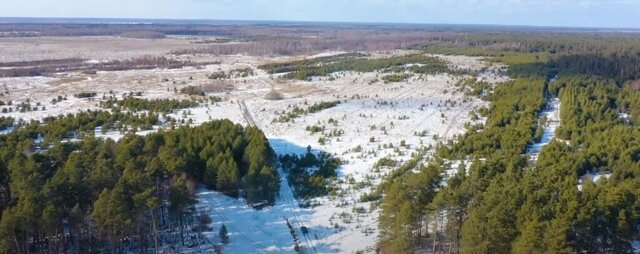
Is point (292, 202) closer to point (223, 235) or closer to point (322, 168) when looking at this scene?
point (322, 168)

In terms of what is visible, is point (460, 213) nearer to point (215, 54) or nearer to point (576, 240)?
point (576, 240)

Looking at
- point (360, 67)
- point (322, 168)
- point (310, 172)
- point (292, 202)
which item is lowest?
point (292, 202)

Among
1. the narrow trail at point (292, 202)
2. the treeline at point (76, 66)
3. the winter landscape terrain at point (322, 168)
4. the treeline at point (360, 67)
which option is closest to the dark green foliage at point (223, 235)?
the winter landscape terrain at point (322, 168)

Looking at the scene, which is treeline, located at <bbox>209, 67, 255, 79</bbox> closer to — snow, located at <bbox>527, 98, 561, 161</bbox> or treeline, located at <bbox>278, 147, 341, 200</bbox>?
snow, located at <bbox>527, 98, 561, 161</bbox>

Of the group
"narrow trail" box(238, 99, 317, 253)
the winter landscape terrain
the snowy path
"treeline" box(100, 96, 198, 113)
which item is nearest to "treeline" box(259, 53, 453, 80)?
the winter landscape terrain

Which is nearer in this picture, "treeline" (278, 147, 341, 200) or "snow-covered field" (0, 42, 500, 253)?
"snow-covered field" (0, 42, 500, 253)

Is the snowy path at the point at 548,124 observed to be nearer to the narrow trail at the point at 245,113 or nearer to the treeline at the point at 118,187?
the treeline at the point at 118,187

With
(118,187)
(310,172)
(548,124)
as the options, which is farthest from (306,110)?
(118,187)
